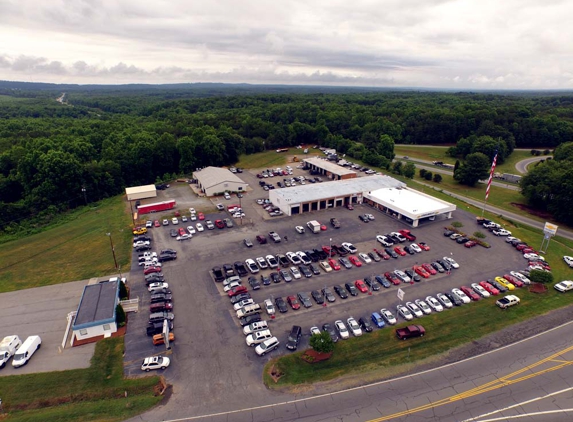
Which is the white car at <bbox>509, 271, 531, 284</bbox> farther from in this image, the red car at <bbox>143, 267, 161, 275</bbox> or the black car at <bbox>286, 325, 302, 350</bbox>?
the red car at <bbox>143, 267, 161, 275</bbox>

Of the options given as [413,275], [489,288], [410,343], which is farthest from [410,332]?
[489,288]

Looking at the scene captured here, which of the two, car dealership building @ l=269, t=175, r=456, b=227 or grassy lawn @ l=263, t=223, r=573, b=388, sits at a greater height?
car dealership building @ l=269, t=175, r=456, b=227

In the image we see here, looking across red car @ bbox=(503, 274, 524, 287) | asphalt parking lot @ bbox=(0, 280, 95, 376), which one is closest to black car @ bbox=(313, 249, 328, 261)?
red car @ bbox=(503, 274, 524, 287)

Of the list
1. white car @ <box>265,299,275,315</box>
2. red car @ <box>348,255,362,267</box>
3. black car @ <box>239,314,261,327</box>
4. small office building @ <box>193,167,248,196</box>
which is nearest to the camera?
black car @ <box>239,314,261,327</box>

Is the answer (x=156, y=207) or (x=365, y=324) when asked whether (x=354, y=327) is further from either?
(x=156, y=207)

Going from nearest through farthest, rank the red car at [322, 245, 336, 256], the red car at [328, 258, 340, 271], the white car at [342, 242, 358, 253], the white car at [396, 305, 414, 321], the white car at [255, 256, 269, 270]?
the white car at [396, 305, 414, 321] → the red car at [328, 258, 340, 271] → the white car at [255, 256, 269, 270] → the red car at [322, 245, 336, 256] → the white car at [342, 242, 358, 253]

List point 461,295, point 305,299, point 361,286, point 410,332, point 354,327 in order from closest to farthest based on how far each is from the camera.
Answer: point 410,332
point 354,327
point 305,299
point 461,295
point 361,286

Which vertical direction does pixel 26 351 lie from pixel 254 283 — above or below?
below

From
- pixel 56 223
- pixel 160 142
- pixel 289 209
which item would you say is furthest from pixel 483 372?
pixel 160 142
